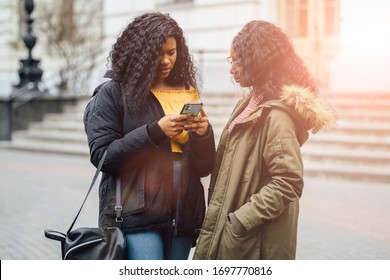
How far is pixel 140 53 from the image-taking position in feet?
10.8

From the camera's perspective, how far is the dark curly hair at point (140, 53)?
3.27 metres

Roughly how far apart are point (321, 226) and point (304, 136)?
4428mm

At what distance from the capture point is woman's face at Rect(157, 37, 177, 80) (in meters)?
3.33

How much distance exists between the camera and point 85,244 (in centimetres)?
318

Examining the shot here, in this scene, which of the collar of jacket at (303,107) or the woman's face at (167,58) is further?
the woman's face at (167,58)

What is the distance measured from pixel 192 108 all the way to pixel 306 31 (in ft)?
43.5

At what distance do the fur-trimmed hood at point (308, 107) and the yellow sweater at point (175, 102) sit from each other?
1.77 ft

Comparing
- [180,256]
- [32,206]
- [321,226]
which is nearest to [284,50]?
[180,256]

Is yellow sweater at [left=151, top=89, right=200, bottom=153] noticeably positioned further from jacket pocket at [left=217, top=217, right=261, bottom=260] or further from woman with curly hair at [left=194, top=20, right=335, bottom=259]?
jacket pocket at [left=217, top=217, right=261, bottom=260]

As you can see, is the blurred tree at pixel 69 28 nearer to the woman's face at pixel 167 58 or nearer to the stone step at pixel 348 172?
the stone step at pixel 348 172

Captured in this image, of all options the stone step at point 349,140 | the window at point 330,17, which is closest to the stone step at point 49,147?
the stone step at point 349,140

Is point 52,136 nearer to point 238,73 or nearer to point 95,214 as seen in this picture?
point 95,214

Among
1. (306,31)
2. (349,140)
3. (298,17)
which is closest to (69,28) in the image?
(298,17)

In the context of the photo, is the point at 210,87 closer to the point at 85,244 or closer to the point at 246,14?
the point at 246,14
